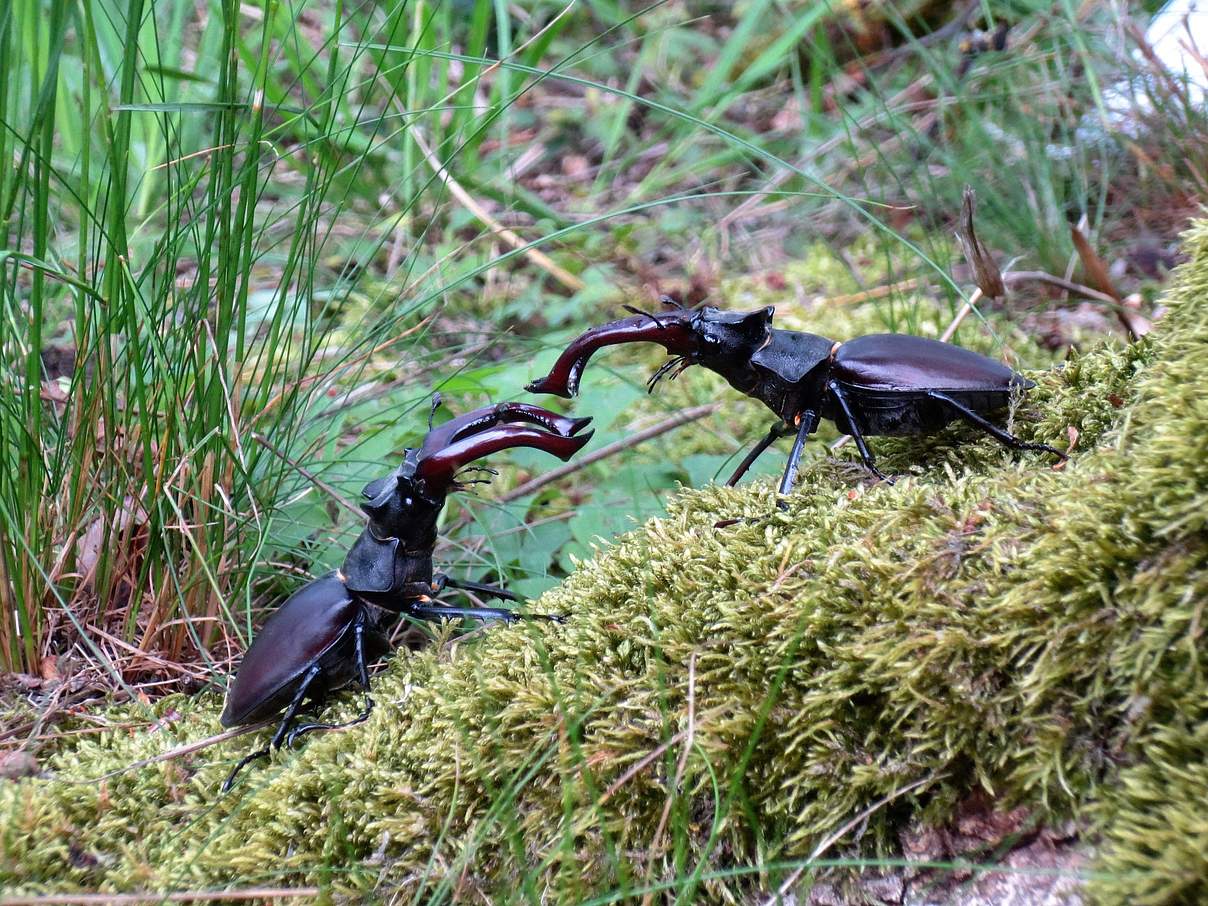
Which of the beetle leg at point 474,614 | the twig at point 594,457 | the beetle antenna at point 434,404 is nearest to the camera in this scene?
the beetle leg at point 474,614

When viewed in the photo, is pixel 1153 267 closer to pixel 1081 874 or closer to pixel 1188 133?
pixel 1188 133

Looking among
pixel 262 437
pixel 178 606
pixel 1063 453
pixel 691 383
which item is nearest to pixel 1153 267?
pixel 691 383

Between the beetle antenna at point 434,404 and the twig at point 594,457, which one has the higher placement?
the beetle antenna at point 434,404

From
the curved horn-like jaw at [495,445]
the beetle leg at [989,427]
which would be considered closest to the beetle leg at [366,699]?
the curved horn-like jaw at [495,445]

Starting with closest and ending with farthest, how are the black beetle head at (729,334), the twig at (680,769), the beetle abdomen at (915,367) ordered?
1. the twig at (680,769)
2. the beetle abdomen at (915,367)
3. the black beetle head at (729,334)

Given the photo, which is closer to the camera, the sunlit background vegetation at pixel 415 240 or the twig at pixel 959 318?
the sunlit background vegetation at pixel 415 240

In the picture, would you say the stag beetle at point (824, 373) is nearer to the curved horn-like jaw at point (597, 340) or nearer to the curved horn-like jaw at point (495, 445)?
the curved horn-like jaw at point (597, 340)

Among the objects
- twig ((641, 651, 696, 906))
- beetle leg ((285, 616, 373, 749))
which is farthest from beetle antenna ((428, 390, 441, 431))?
twig ((641, 651, 696, 906))
